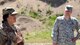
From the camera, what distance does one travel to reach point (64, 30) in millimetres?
8117

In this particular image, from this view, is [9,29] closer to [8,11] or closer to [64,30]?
[8,11]

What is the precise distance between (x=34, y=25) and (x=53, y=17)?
2.52 metres

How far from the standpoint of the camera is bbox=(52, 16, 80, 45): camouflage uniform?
809 cm

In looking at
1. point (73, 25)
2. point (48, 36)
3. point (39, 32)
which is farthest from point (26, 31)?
point (73, 25)

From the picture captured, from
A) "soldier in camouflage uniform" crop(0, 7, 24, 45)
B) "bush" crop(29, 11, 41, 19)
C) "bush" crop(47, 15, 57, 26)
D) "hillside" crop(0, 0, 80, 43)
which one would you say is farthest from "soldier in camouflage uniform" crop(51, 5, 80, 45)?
"bush" crop(29, 11, 41, 19)

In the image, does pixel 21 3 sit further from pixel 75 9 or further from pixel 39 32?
pixel 39 32

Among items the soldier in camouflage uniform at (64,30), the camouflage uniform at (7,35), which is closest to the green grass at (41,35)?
the soldier in camouflage uniform at (64,30)

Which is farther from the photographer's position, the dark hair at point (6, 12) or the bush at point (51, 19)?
the bush at point (51, 19)

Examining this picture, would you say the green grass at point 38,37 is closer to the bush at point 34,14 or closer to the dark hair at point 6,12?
the bush at point 34,14

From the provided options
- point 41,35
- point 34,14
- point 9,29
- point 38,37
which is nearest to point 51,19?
point 34,14

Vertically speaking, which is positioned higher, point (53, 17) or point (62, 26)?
point (62, 26)

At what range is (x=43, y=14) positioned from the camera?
26.8 metres

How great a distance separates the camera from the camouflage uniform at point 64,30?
26.5ft

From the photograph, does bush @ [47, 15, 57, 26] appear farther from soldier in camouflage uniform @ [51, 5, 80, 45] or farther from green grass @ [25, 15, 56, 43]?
soldier in camouflage uniform @ [51, 5, 80, 45]
